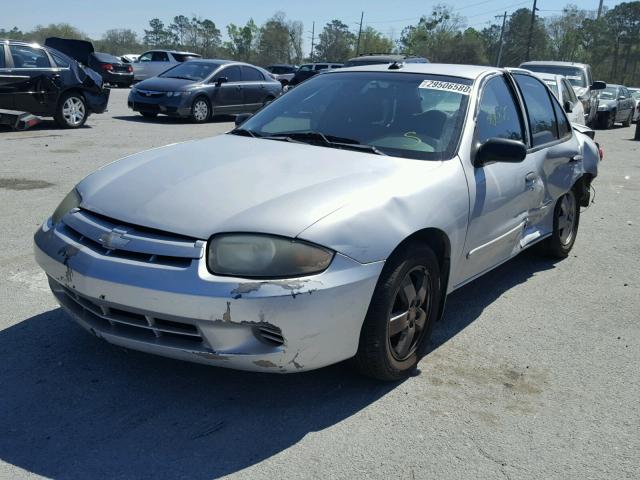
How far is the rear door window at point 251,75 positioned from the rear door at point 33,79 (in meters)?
5.46

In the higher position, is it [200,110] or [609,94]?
[609,94]

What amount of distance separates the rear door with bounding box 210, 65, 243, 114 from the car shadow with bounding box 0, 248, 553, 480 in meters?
12.5

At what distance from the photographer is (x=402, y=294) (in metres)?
3.23

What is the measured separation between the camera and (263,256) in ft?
8.92

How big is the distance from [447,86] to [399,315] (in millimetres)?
1693

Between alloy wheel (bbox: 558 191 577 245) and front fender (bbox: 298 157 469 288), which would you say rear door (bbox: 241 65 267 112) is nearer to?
alloy wheel (bbox: 558 191 577 245)

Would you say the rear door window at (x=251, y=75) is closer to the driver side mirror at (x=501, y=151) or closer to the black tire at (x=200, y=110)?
the black tire at (x=200, y=110)

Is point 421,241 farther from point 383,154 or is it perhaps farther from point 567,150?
point 567,150

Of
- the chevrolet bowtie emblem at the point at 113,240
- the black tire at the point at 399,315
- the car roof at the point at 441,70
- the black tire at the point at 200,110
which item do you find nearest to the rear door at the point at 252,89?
the black tire at the point at 200,110

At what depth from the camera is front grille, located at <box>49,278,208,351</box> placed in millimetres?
2777

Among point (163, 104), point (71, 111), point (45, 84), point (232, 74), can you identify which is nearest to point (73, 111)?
point (71, 111)

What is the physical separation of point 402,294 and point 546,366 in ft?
3.50

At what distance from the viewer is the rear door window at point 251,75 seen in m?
16.4

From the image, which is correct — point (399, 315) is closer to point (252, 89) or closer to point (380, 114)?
point (380, 114)
